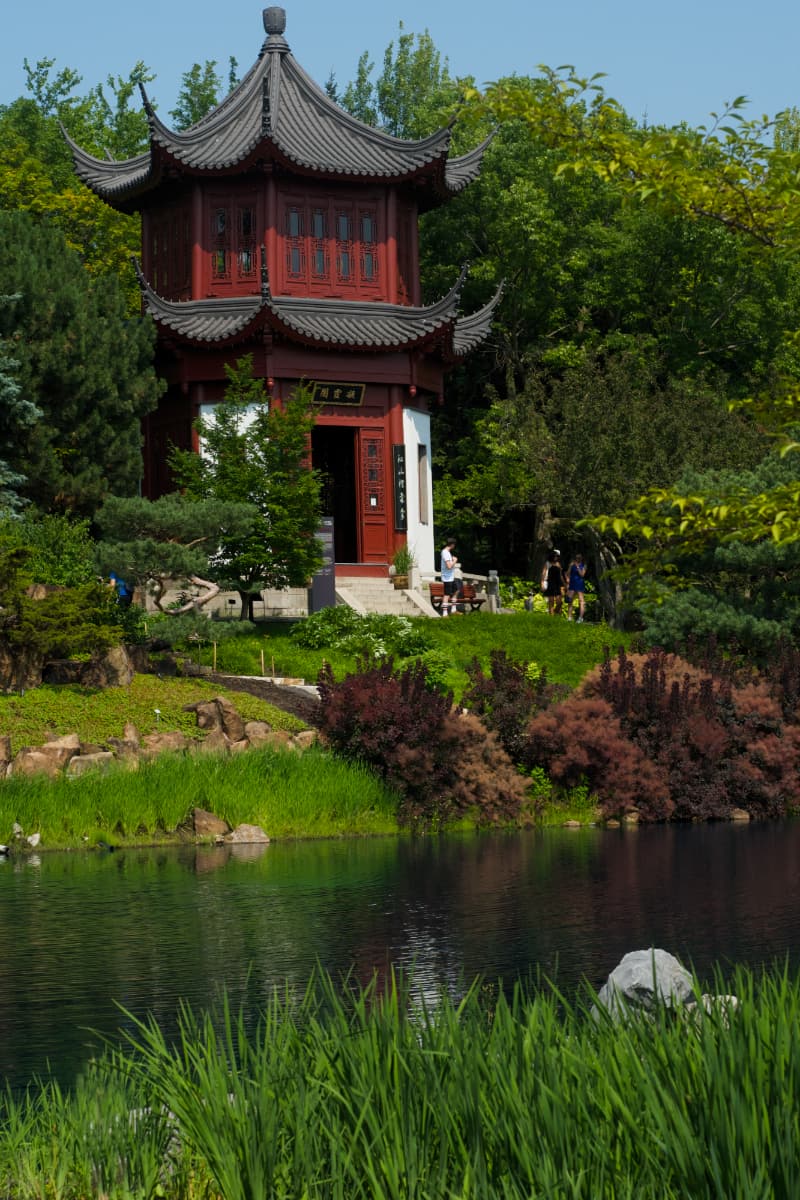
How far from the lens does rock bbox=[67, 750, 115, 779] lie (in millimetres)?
19516

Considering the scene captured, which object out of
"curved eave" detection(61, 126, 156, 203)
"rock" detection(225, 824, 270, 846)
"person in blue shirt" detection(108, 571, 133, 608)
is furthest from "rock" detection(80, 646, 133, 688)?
"curved eave" detection(61, 126, 156, 203)

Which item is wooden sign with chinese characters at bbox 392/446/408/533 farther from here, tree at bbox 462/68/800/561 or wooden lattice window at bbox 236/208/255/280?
tree at bbox 462/68/800/561

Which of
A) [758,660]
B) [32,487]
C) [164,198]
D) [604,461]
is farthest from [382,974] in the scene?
[164,198]

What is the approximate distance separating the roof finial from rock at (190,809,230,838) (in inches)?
1012

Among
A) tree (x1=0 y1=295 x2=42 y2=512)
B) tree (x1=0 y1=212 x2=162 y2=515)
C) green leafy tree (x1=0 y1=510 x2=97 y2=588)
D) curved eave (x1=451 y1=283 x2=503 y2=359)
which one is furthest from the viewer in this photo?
curved eave (x1=451 y1=283 x2=503 y2=359)

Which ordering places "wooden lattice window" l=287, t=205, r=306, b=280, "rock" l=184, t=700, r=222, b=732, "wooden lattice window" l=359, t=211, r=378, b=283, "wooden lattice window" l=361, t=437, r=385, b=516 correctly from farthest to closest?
1. "wooden lattice window" l=359, t=211, r=378, b=283
2. "wooden lattice window" l=361, t=437, r=385, b=516
3. "wooden lattice window" l=287, t=205, r=306, b=280
4. "rock" l=184, t=700, r=222, b=732

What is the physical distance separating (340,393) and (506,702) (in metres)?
16.2

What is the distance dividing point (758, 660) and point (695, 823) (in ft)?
19.0

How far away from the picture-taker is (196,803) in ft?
62.3

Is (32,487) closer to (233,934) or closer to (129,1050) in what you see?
(233,934)

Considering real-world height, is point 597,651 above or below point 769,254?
below

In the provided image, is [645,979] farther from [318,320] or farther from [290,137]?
[290,137]

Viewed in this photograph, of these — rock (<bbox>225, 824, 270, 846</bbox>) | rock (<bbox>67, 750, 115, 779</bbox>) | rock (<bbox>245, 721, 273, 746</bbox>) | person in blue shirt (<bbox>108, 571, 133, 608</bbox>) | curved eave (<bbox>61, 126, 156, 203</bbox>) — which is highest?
curved eave (<bbox>61, 126, 156, 203</bbox>)

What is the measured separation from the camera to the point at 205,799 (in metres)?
19.0
